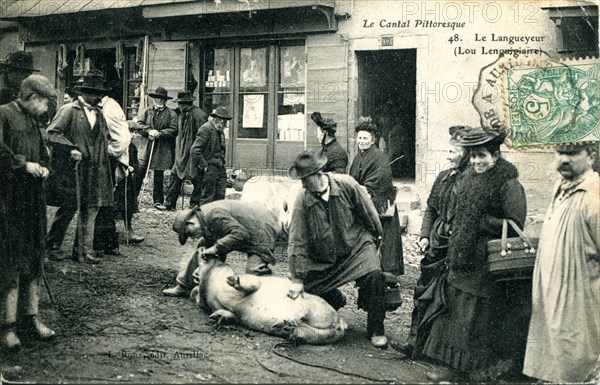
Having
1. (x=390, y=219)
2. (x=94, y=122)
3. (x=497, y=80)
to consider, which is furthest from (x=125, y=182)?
(x=497, y=80)

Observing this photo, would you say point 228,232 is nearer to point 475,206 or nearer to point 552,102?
point 475,206

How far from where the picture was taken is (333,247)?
4793mm

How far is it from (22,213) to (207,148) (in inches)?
170

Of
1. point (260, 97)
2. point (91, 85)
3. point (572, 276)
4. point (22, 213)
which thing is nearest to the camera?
point (572, 276)

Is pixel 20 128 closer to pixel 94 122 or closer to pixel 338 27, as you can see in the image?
pixel 94 122

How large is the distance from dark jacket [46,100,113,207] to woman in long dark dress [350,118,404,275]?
2760 millimetres

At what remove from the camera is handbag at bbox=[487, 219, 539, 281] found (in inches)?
→ 155

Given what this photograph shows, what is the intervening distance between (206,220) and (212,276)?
1.70ft

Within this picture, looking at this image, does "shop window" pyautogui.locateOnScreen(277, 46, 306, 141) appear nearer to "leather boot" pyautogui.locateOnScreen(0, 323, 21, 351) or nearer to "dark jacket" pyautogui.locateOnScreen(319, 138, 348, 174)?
"dark jacket" pyautogui.locateOnScreen(319, 138, 348, 174)

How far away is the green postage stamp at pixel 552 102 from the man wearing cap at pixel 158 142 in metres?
5.12

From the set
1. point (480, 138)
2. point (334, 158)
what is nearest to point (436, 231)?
point (480, 138)

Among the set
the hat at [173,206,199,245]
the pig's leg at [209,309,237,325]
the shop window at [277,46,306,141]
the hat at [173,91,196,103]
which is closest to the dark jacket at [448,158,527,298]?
the pig's leg at [209,309,237,325]

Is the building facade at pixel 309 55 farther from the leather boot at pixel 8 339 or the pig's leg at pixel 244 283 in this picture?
the leather boot at pixel 8 339

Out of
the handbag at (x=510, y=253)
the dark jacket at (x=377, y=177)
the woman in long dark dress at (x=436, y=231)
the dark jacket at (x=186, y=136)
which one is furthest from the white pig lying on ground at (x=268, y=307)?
the dark jacket at (x=186, y=136)
